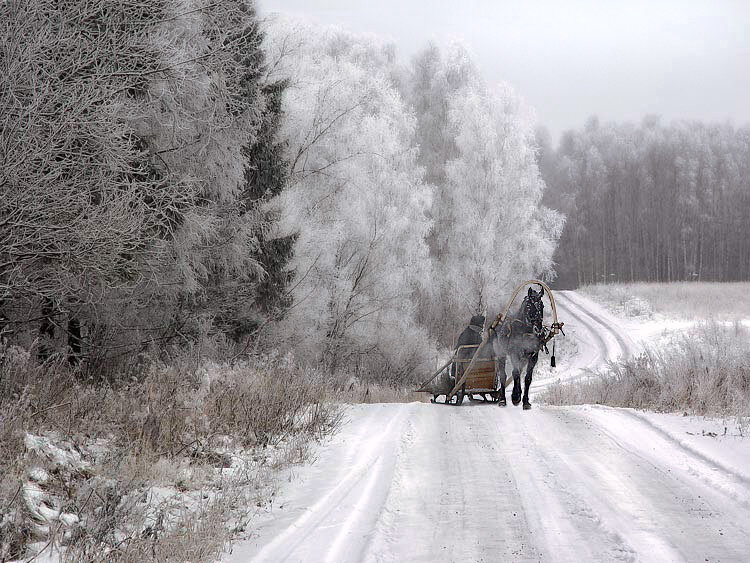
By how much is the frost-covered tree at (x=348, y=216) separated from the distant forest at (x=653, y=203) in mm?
45155

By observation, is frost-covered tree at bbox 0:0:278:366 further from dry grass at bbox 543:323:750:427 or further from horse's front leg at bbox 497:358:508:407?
dry grass at bbox 543:323:750:427

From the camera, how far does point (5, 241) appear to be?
684 centimetres

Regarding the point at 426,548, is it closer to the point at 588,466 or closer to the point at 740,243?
the point at 588,466

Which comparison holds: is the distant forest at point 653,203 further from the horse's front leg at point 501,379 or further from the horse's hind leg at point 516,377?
the horse's hind leg at point 516,377

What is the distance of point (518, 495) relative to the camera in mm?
5457

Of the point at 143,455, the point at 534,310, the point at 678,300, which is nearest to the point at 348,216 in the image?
the point at 534,310

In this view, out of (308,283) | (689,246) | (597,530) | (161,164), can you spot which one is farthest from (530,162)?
(689,246)

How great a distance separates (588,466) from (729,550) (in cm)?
238

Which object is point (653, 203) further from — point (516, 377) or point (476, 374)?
point (516, 377)

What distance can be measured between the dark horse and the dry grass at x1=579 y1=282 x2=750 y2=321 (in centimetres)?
2595

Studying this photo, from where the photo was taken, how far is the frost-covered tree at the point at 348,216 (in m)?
19.8

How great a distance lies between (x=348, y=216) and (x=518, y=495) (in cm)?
1775

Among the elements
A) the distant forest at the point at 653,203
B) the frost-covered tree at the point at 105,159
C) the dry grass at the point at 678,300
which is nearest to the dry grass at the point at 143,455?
the frost-covered tree at the point at 105,159

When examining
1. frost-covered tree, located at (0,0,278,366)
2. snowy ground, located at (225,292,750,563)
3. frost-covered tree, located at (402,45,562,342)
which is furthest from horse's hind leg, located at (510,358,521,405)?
frost-covered tree, located at (402,45,562,342)
